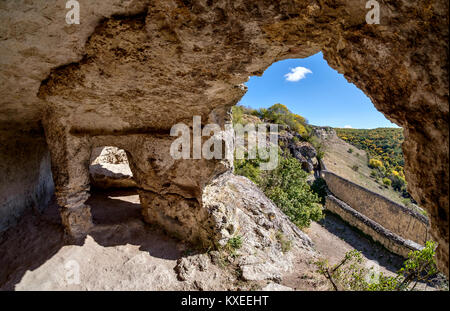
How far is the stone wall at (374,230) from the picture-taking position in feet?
31.3

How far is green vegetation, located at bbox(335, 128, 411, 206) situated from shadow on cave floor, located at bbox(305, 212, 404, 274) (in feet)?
38.4

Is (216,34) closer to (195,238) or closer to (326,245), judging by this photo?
(195,238)

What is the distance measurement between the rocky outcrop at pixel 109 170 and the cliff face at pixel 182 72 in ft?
7.27

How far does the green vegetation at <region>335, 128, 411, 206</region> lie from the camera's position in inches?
959

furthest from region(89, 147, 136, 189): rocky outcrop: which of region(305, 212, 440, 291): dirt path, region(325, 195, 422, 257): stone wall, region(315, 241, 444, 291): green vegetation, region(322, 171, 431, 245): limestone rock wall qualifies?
region(322, 171, 431, 245): limestone rock wall

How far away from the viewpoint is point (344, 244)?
11180mm

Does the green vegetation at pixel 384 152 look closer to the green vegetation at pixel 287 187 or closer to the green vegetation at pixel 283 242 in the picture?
the green vegetation at pixel 287 187

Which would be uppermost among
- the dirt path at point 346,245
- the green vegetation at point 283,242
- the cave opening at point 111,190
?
the cave opening at point 111,190

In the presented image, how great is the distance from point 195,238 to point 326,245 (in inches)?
337

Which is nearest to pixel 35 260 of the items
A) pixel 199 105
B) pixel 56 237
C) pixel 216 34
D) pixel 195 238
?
pixel 56 237

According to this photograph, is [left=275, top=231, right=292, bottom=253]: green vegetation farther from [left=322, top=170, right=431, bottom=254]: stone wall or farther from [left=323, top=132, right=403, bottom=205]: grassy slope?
[left=323, top=132, right=403, bottom=205]: grassy slope

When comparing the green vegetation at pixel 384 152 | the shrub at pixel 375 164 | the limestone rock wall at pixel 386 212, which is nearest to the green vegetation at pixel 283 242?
the limestone rock wall at pixel 386 212

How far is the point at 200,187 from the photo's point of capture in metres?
4.47

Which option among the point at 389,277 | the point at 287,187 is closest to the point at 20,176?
the point at 389,277
